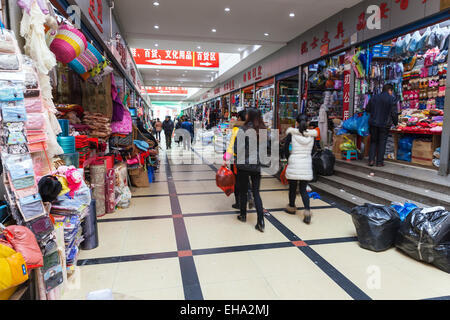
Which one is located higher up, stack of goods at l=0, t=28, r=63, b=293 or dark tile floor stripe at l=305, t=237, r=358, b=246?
stack of goods at l=0, t=28, r=63, b=293

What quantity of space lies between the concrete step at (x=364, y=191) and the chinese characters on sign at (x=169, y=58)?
26.7 feet

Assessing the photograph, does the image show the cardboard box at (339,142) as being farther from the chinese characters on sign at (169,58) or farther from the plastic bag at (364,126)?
the chinese characters on sign at (169,58)

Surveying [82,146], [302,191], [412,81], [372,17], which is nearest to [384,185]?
[302,191]

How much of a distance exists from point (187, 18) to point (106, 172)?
175 inches

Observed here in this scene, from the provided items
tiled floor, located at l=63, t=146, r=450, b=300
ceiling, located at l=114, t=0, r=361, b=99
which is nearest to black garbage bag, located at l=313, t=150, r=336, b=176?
tiled floor, located at l=63, t=146, r=450, b=300

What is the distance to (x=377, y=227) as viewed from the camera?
2883mm

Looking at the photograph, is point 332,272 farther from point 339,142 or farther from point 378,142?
point 339,142

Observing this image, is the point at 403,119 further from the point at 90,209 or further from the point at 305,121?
the point at 90,209

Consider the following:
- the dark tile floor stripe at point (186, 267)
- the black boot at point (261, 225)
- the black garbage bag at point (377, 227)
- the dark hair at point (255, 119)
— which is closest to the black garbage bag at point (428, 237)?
the black garbage bag at point (377, 227)

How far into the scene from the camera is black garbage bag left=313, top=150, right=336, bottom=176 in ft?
18.3

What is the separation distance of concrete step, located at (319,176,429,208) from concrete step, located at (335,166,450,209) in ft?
0.17

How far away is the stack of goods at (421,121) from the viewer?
16.6 ft

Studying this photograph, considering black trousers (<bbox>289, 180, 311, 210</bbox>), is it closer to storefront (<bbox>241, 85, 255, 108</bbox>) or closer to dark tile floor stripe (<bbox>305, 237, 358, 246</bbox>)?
dark tile floor stripe (<bbox>305, 237, 358, 246</bbox>)

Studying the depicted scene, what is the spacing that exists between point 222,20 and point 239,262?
5.85 metres
